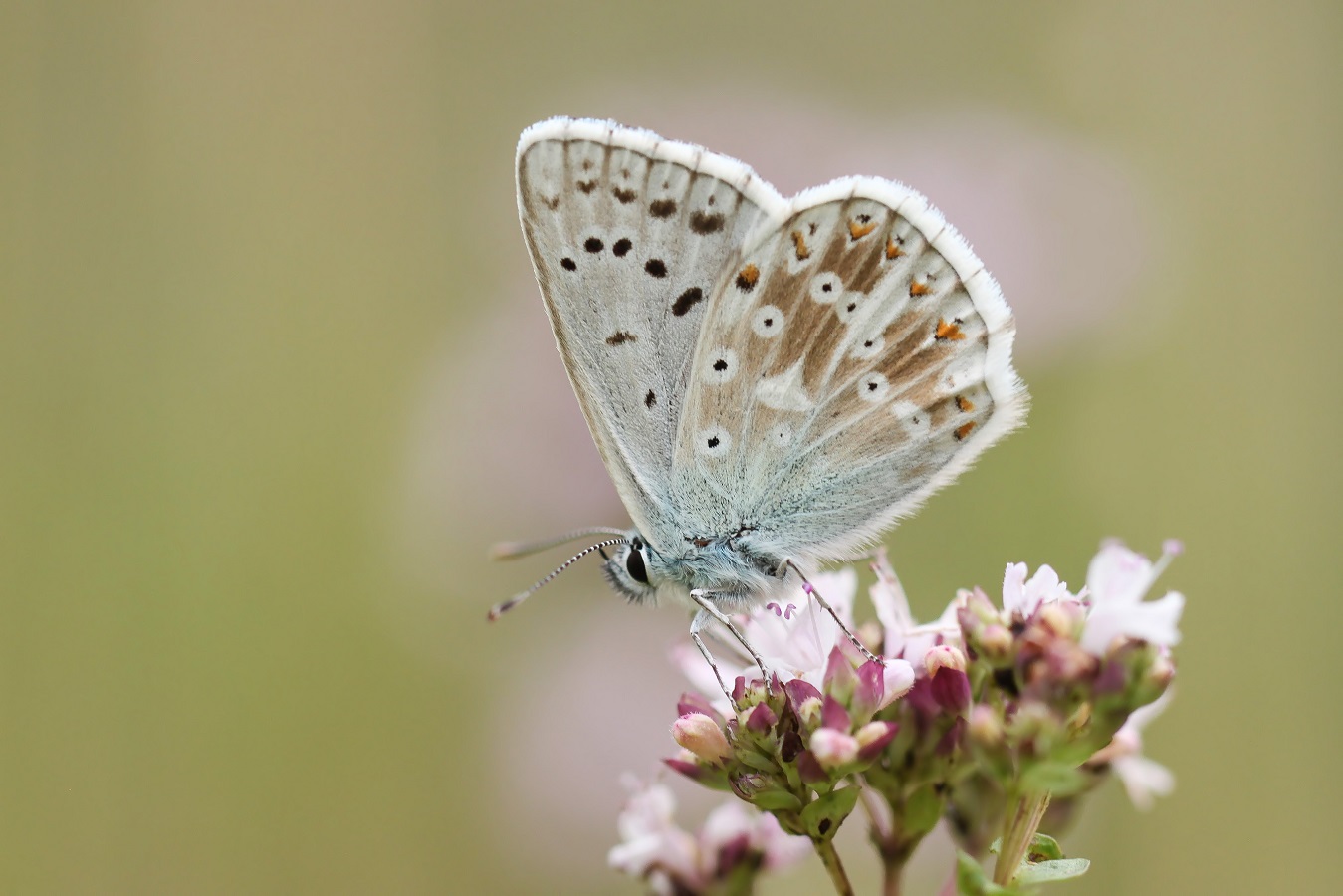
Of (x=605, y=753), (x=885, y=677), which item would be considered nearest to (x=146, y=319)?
(x=605, y=753)

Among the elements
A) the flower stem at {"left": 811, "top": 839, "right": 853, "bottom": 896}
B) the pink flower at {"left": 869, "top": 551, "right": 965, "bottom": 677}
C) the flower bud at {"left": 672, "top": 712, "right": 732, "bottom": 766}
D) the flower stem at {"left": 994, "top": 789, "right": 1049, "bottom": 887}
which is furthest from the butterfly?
the flower stem at {"left": 994, "top": 789, "right": 1049, "bottom": 887}

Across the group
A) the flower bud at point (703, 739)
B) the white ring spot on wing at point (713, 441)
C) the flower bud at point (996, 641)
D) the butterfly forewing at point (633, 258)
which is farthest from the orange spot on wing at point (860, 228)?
the flower bud at point (703, 739)

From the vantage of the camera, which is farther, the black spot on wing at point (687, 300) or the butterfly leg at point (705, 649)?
the black spot on wing at point (687, 300)

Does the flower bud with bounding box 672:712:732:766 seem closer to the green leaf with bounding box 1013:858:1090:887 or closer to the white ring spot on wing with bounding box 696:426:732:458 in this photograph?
the green leaf with bounding box 1013:858:1090:887

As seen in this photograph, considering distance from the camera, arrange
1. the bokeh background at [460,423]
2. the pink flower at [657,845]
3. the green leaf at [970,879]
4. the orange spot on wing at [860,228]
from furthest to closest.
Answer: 1. the bokeh background at [460,423]
2. the orange spot on wing at [860,228]
3. the pink flower at [657,845]
4. the green leaf at [970,879]

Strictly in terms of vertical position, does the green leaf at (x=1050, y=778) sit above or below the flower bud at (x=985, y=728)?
below

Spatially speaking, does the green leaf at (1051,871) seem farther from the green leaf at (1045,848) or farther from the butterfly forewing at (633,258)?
the butterfly forewing at (633,258)

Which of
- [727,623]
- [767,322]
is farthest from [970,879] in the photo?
[767,322]
